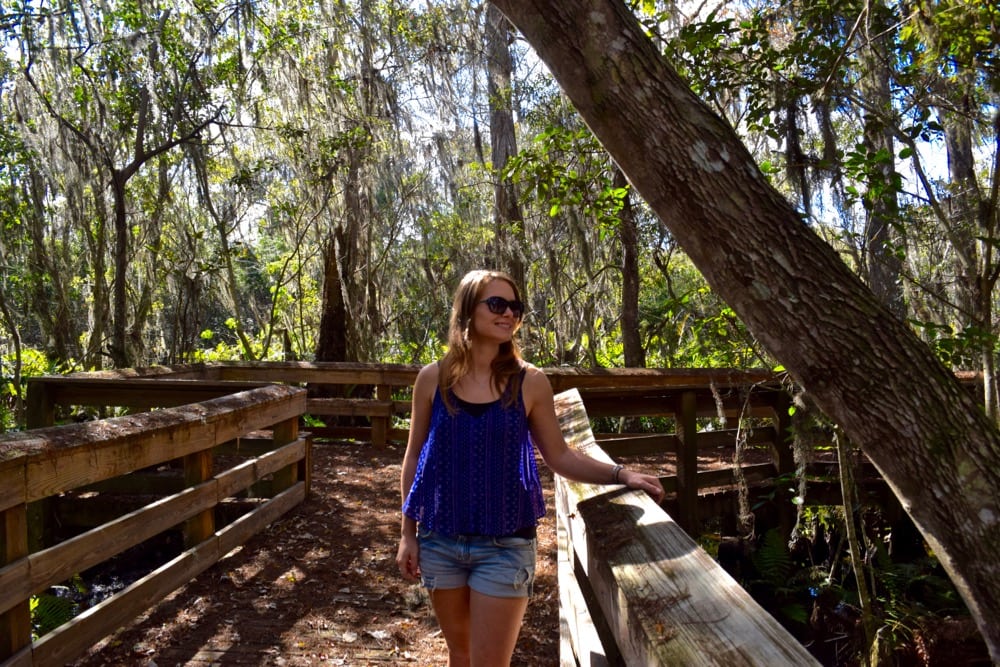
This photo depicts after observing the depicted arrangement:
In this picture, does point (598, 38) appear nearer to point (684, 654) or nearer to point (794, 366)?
point (794, 366)

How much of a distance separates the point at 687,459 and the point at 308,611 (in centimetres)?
376

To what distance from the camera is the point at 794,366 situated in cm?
262

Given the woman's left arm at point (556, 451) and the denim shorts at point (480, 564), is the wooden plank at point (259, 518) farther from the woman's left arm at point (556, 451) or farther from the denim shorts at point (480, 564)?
the woman's left arm at point (556, 451)

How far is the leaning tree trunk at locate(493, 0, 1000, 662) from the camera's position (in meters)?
2.56

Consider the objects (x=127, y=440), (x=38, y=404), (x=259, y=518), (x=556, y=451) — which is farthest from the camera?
(x=38, y=404)

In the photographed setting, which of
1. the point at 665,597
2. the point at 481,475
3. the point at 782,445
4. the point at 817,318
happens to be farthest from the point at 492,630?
the point at 782,445

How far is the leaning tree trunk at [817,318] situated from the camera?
2.56 metres

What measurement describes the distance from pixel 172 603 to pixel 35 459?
160 cm

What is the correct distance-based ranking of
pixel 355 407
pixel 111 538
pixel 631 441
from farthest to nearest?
pixel 355 407 → pixel 631 441 → pixel 111 538

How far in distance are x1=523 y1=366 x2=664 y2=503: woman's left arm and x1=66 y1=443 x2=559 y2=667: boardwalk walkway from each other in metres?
2.02

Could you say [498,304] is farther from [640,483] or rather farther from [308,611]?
[308,611]

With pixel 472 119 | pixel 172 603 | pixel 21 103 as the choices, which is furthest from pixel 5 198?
pixel 172 603

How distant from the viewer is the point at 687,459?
7.37 metres

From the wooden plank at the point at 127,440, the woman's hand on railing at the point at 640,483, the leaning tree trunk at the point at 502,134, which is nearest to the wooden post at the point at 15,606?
the wooden plank at the point at 127,440
